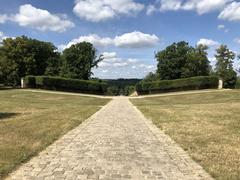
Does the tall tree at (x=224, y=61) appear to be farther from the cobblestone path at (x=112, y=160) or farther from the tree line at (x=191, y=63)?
the cobblestone path at (x=112, y=160)

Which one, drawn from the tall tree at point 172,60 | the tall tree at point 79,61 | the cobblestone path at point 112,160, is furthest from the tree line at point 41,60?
the cobblestone path at point 112,160

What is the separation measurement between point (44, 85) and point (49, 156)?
40.9 meters

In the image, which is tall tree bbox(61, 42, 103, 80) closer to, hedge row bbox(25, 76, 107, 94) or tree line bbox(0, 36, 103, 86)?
tree line bbox(0, 36, 103, 86)

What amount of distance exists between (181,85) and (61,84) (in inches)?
706

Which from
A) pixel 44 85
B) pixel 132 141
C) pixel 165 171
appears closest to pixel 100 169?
pixel 165 171

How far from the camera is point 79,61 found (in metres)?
72.0

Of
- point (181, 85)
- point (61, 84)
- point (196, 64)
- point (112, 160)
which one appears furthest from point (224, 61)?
point (112, 160)

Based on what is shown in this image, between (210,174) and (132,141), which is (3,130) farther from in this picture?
(210,174)

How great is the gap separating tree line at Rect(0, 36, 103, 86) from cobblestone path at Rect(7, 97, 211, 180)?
54544mm

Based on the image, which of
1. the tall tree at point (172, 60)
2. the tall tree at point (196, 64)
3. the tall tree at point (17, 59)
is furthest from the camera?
the tall tree at point (172, 60)

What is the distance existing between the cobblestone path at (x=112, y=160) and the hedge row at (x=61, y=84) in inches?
1483

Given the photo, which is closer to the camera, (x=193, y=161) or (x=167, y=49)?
(x=193, y=161)

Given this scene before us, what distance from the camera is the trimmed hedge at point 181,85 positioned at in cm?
4828

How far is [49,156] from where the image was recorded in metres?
7.50
